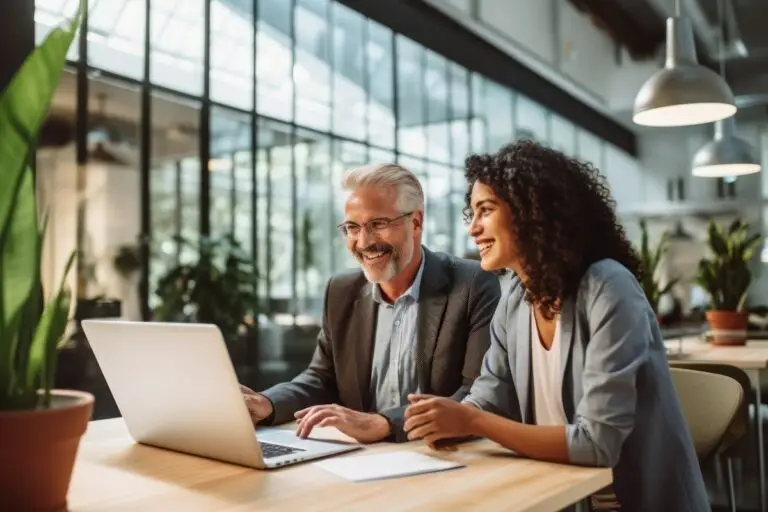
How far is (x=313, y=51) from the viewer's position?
797 cm

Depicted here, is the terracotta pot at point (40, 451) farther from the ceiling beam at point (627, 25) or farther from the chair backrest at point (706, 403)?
the ceiling beam at point (627, 25)

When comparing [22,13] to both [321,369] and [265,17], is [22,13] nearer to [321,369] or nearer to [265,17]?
[321,369]

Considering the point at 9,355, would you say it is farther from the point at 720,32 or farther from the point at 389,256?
the point at 720,32

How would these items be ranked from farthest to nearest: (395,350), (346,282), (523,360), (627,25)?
(627,25) < (346,282) < (395,350) < (523,360)

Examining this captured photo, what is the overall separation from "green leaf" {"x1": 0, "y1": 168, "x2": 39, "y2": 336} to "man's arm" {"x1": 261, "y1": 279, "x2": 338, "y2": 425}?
98 centimetres

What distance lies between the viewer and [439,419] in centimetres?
148

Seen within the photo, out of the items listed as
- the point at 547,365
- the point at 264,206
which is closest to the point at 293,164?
the point at 264,206

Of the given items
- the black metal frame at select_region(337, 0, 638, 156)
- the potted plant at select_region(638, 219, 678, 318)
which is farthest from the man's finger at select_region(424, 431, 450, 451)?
the black metal frame at select_region(337, 0, 638, 156)

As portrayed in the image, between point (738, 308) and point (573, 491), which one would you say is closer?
point (573, 491)

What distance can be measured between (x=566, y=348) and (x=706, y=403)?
0.96 m

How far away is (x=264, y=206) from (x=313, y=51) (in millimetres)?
1775

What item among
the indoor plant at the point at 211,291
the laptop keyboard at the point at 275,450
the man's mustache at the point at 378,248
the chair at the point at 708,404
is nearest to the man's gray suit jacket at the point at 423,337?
the man's mustache at the point at 378,248

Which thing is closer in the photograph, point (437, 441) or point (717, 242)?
point (437, 441)

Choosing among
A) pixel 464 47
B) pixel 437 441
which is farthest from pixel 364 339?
pixel 464 47
